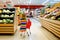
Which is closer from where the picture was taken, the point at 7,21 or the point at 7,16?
the point at 7,21

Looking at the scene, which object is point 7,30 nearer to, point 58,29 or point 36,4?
point 58,29

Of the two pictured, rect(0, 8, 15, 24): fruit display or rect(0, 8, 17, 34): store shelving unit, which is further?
rect(0, 8, 15, 24): fruit display

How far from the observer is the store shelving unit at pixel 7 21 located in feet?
23.5

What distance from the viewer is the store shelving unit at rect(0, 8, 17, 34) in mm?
7164

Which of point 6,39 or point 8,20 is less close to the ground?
point 8,20

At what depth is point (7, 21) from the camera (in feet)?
24.3

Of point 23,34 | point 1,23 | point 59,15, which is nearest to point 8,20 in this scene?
point 1,23

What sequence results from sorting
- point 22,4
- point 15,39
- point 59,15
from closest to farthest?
1. point 15,39
2. point 59,15
3. point 22,4

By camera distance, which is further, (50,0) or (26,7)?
(26,7)

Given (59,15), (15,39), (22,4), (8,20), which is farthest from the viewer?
(22,4)

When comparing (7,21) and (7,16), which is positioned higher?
(7,16)

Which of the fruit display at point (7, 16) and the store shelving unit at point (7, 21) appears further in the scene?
the fruit display at point (7, 16)

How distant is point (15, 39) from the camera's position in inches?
250

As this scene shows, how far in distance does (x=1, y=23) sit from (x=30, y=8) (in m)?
22.7
